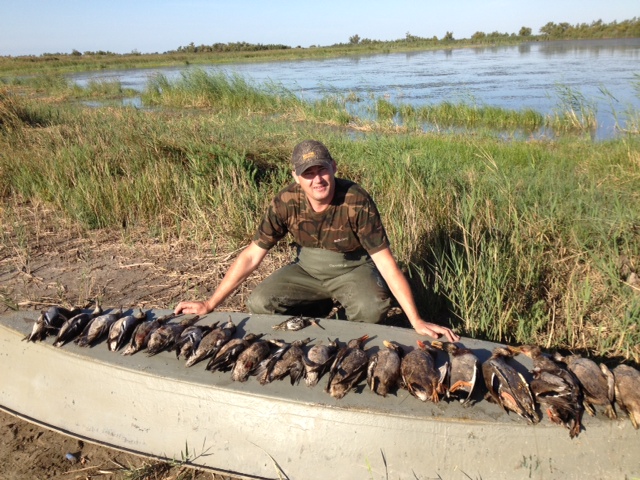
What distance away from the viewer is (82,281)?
5.44m

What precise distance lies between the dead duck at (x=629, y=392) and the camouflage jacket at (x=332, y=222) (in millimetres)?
1602

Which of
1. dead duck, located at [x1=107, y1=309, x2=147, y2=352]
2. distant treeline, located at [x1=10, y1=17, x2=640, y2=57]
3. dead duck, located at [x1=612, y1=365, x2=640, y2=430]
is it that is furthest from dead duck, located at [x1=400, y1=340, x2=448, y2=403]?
distant treeline, located at [x1=10, y1=17, x2=640, y2=57]

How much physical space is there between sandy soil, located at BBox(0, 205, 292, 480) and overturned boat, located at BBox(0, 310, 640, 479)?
0.35 ft

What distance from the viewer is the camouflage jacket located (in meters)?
3.76

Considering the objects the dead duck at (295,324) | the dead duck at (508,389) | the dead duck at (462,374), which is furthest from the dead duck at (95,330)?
the dead duck at (508,389)

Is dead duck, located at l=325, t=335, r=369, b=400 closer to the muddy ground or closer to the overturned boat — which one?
the overturned boat

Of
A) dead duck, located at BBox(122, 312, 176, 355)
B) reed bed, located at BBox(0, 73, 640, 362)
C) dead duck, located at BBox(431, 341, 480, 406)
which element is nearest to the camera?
dead duck, located at BBox(431, 341, 480, 406)

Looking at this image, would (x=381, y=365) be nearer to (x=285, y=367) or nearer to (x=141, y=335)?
(x=285, y=367)

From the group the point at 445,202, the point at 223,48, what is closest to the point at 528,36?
the point at 223,48

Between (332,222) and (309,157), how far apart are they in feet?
1.99

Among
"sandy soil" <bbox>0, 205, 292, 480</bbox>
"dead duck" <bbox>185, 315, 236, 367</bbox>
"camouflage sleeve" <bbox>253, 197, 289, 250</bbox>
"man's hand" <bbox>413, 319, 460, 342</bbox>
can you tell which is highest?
"camouflage sleeve" <bbox>253, 197, 289, 250</bbox>

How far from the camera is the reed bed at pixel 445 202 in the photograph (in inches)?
160

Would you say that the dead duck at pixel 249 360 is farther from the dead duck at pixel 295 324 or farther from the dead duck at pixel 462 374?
the dead duck at pixel 462 374

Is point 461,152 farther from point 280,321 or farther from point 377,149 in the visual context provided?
point 280,321
